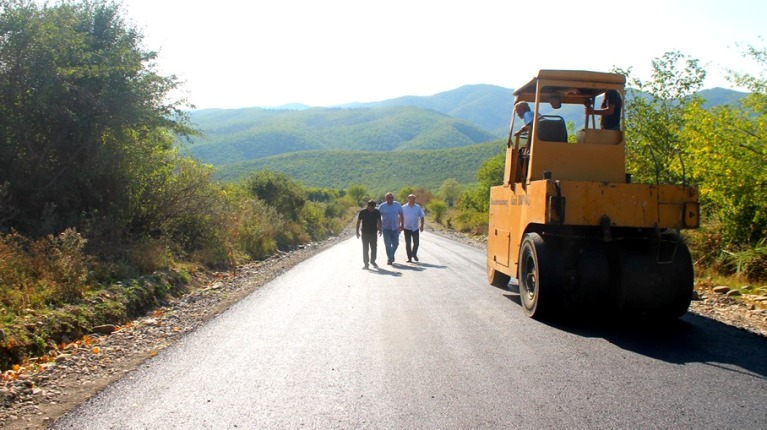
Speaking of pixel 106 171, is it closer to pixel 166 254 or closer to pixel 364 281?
pixel 166 254

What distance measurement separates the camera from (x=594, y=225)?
7.47 meters

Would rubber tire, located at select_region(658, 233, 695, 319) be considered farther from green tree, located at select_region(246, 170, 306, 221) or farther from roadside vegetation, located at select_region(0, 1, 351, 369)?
green tree, located at select_region(246, 170, 306, 221)

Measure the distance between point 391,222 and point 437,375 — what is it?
11.0m

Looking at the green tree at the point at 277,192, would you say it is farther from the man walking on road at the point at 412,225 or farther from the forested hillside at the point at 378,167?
the forested hillside at the point at 378,167

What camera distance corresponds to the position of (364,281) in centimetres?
1203

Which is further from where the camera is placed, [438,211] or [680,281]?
[438,211]

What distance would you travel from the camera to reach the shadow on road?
5918 mm

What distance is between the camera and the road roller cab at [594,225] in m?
7.34

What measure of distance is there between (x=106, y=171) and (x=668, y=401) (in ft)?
35.5

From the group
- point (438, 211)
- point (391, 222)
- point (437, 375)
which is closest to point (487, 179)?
point (438, 211)

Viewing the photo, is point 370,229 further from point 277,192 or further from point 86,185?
point 277,192

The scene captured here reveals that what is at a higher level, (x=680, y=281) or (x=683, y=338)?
(x=680, y=281)

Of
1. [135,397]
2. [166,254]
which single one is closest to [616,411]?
[135,397]

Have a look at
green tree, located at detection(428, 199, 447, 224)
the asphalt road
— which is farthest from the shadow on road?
green tree, located at detection(428, 199, 447, 224)
